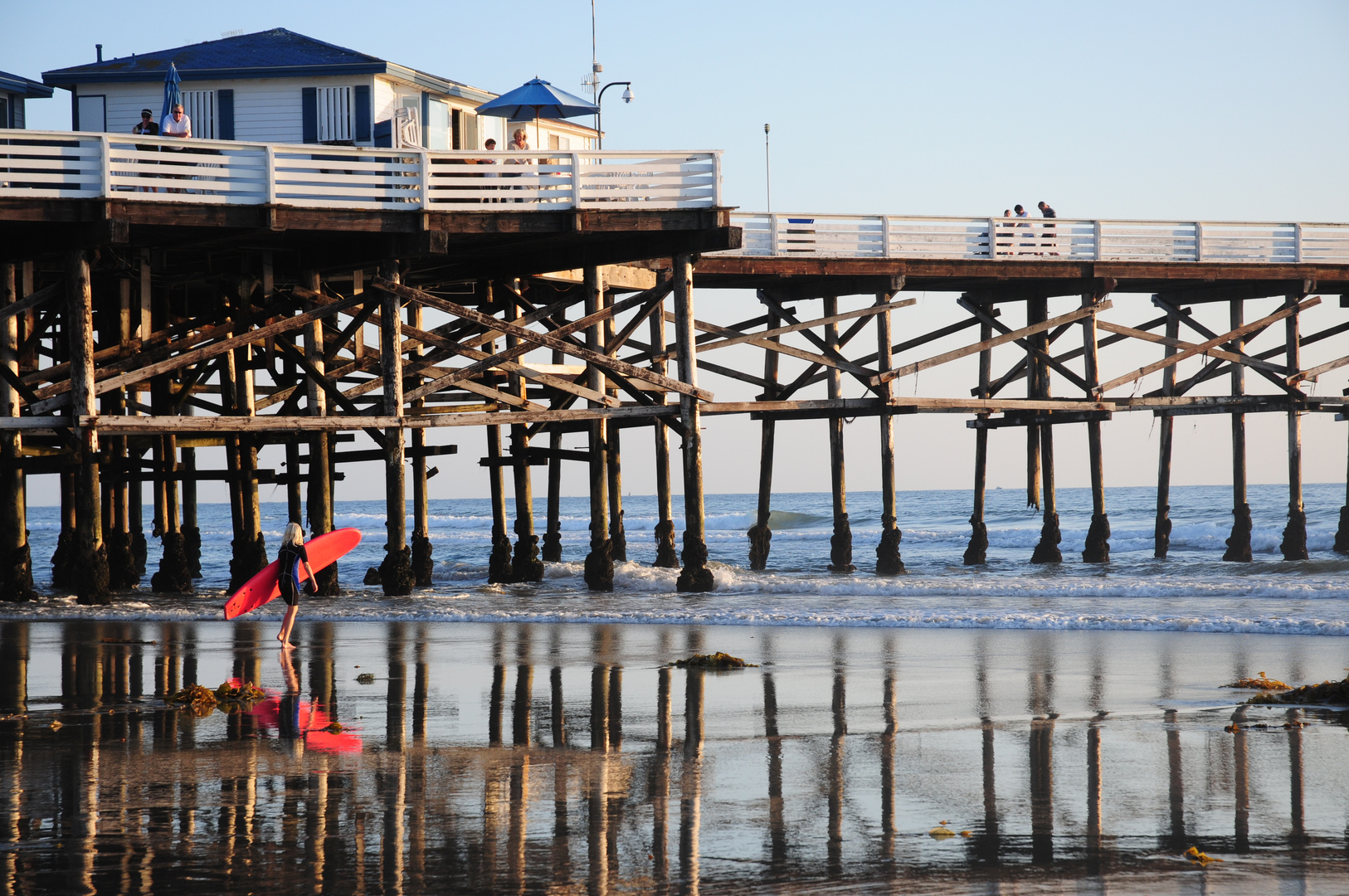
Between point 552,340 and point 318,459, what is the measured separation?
138 inches

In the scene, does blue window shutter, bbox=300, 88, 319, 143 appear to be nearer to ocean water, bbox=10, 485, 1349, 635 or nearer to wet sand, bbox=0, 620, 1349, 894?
ocean water, bbox=10, 485, 1349, 635

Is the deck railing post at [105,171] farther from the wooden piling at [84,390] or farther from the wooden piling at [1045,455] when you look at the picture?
the wooden piling at [1045,455]

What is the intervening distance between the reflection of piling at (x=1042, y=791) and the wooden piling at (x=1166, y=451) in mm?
16293

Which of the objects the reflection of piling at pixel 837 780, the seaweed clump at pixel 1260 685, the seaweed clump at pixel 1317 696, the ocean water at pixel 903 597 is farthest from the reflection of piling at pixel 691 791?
the ocean water at pixel 903 597

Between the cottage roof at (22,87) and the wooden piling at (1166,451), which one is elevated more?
the cottage roof at (22,87)

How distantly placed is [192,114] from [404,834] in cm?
1780

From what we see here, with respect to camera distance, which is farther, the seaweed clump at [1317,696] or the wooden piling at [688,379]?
the wooden piling at [688,379]

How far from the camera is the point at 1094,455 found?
Answer: 2305cm

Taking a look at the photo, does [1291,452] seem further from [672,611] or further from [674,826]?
[674,826]

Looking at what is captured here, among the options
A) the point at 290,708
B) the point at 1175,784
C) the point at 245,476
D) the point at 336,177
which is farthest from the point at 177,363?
the point at 1175,784

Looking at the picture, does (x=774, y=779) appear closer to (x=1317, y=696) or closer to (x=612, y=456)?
(x=1317, y=696)

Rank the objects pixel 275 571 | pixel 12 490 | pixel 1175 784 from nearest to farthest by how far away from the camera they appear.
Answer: pixel 1175 784 < pixel 275 571 < pixel 12 490

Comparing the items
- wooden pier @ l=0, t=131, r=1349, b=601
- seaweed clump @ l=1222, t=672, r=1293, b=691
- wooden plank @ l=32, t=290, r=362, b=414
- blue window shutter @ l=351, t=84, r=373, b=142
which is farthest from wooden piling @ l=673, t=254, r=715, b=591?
seaweed clump @ l=1222, t=672, r=1293, b=691

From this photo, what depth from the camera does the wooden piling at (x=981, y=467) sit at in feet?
75.7
